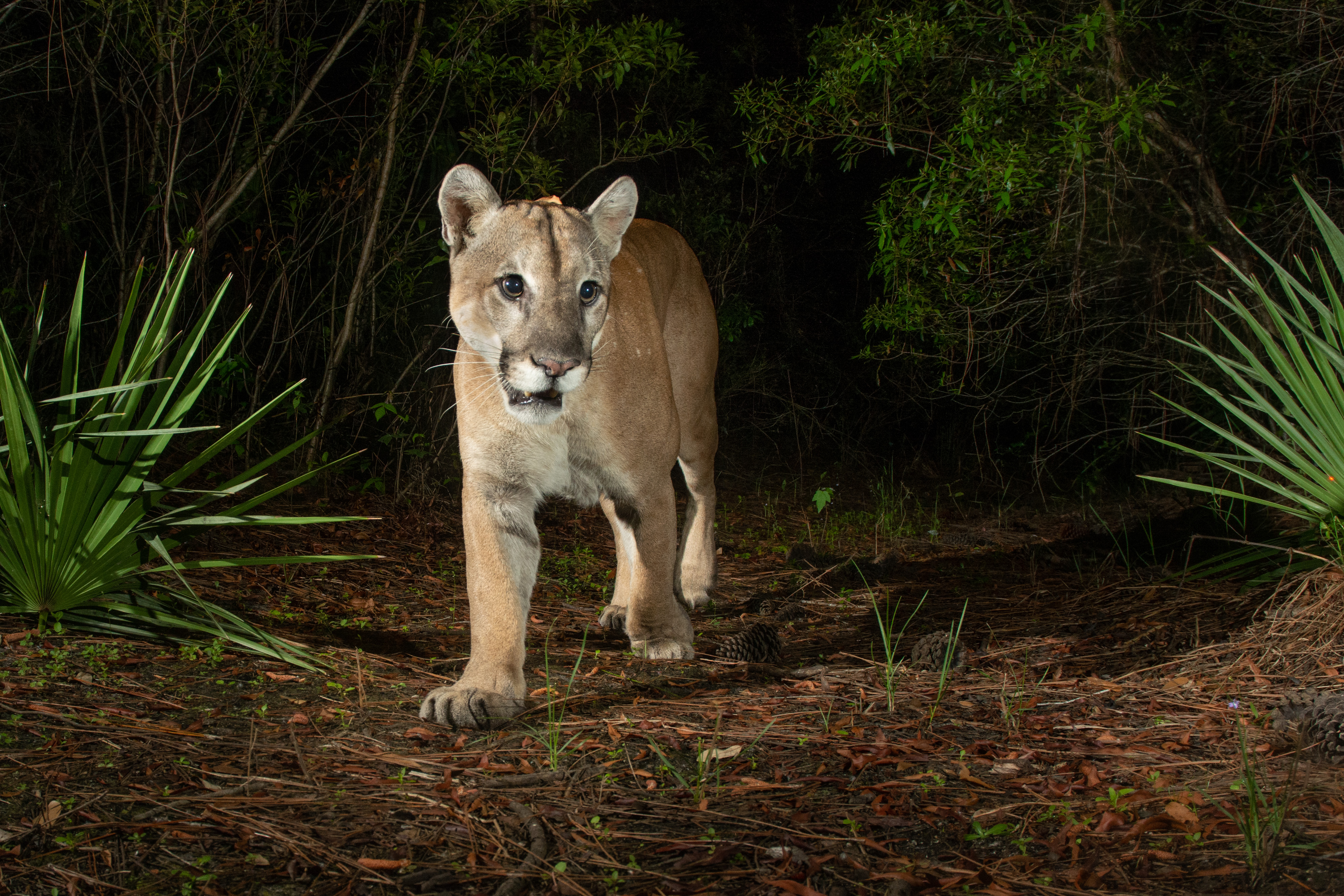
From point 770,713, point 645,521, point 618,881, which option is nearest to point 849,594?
→ point 645,521

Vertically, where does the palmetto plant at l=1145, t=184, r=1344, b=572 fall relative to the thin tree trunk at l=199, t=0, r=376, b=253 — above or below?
below

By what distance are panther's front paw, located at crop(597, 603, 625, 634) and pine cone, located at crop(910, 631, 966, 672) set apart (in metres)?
1.27

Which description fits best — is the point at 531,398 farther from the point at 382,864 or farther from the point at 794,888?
the point at 794,888

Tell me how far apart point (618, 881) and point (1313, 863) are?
1.24 m

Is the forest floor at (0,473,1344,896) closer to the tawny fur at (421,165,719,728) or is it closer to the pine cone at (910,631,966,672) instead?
the pine cone at (910,631,966,672)

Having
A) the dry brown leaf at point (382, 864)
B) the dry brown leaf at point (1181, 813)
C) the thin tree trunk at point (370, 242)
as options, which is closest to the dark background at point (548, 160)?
the thin tree trunk at point (370, 242)

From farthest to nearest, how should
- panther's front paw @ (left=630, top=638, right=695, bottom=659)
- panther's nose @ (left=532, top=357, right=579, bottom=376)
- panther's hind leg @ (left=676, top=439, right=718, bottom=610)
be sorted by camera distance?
panther's hind leg @ (left=676, top=439, right=718, bottom=610) → panther's front paw @ (left=630, top=638, right=695, bottom=659) → panther's nose @ (left=532, top=357, right=579, bottom=376)

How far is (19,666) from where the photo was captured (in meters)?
2.75

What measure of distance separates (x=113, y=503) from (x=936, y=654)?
261 centimetres

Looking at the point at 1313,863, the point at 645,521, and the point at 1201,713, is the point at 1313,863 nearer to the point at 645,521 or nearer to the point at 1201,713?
the point at 1201,713

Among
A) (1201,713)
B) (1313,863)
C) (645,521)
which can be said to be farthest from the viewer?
(645,521)

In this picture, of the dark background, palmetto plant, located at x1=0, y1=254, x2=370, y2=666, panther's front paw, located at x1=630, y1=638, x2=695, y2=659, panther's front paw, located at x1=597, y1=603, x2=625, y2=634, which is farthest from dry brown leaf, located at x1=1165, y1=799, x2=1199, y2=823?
the dark background

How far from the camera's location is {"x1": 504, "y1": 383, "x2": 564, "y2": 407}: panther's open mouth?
3.22 meters

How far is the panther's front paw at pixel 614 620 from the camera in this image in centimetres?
420
